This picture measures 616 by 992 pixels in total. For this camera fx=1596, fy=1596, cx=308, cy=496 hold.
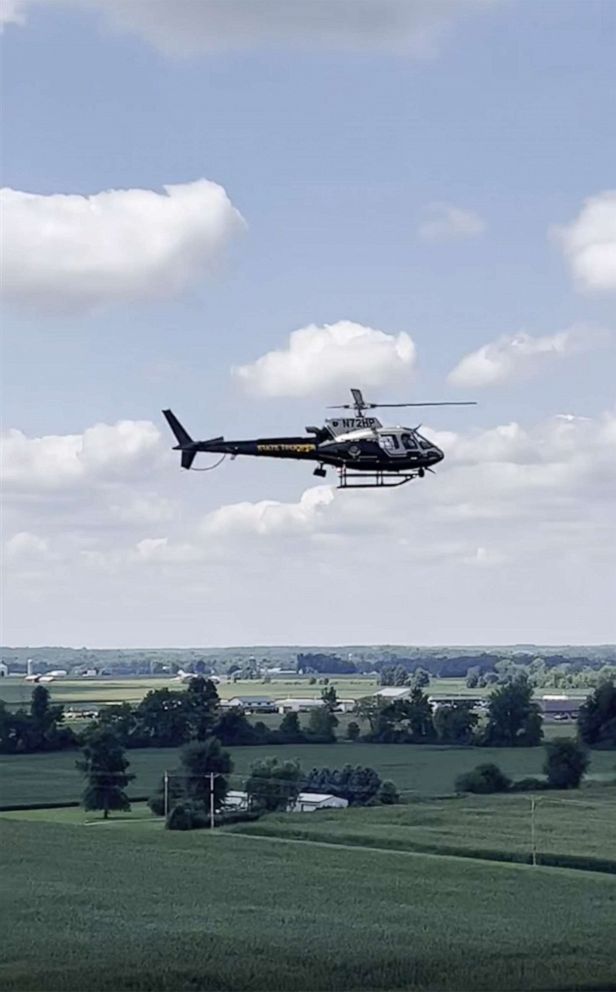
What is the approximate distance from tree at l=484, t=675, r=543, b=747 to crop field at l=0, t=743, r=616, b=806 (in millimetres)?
862

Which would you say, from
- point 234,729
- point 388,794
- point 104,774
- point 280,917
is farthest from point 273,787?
point 280,917

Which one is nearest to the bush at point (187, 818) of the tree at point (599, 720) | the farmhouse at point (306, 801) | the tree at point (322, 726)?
the farmhouse at point (306, 801)

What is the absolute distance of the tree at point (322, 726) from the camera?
51.2m

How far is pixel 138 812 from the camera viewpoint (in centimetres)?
4341

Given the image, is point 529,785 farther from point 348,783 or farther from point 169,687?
point 169,687

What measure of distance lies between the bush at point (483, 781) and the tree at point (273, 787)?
4538 mm

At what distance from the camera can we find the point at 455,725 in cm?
5225

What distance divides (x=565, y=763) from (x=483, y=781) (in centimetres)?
312

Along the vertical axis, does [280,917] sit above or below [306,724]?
below

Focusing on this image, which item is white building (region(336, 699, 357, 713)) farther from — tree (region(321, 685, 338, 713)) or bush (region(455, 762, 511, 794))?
bush (region(455, 762, 511, 794))

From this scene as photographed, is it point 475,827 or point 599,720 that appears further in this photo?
point 599,720

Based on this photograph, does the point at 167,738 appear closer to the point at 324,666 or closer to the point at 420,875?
the point at 420,875

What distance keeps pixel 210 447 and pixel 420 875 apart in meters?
18.8

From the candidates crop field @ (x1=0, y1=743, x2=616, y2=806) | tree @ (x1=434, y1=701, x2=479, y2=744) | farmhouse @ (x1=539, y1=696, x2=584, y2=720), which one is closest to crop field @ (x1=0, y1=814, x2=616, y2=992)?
crop field @ (x1=0, y1=743, x2=616, y2=806)
